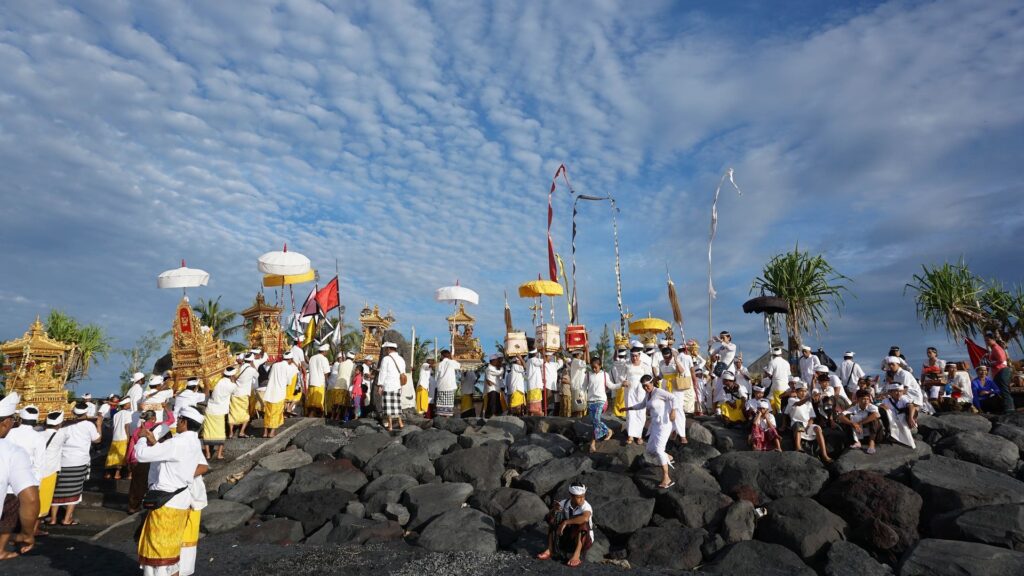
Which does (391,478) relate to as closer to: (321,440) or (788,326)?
(321,440)

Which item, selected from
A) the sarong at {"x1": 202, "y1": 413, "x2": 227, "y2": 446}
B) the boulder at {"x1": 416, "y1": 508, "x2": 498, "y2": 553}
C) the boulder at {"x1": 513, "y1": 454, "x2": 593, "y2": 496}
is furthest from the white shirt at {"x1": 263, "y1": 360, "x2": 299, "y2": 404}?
the boulder at {"x1": 513, "y1": 454, "x2": 593, "y2": 496}

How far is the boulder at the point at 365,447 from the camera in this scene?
13.0 metres

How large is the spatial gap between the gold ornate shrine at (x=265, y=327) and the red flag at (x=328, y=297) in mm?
3324

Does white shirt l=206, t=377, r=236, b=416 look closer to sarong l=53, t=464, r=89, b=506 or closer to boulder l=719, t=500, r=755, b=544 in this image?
sarong l=53, t=464, r=89, b=506

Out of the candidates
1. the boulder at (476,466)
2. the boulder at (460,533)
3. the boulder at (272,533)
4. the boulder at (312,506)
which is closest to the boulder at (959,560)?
the boulder at (460,533)

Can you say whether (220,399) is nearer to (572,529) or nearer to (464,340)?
(572,529)

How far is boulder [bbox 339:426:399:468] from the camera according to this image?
42.7 feet

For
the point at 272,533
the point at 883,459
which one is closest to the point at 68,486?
the point at 272,533

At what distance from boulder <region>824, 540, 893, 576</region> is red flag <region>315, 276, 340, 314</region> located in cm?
1529

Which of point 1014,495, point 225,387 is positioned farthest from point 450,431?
point 1014,495

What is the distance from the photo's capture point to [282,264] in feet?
59.6

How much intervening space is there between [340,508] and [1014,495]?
10.8m

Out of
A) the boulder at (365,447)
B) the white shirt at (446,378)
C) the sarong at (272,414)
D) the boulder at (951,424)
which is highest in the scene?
the white shirt at (446,378)

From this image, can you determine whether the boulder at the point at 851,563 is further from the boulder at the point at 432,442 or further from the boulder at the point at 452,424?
the boulder at the point at 452,424
